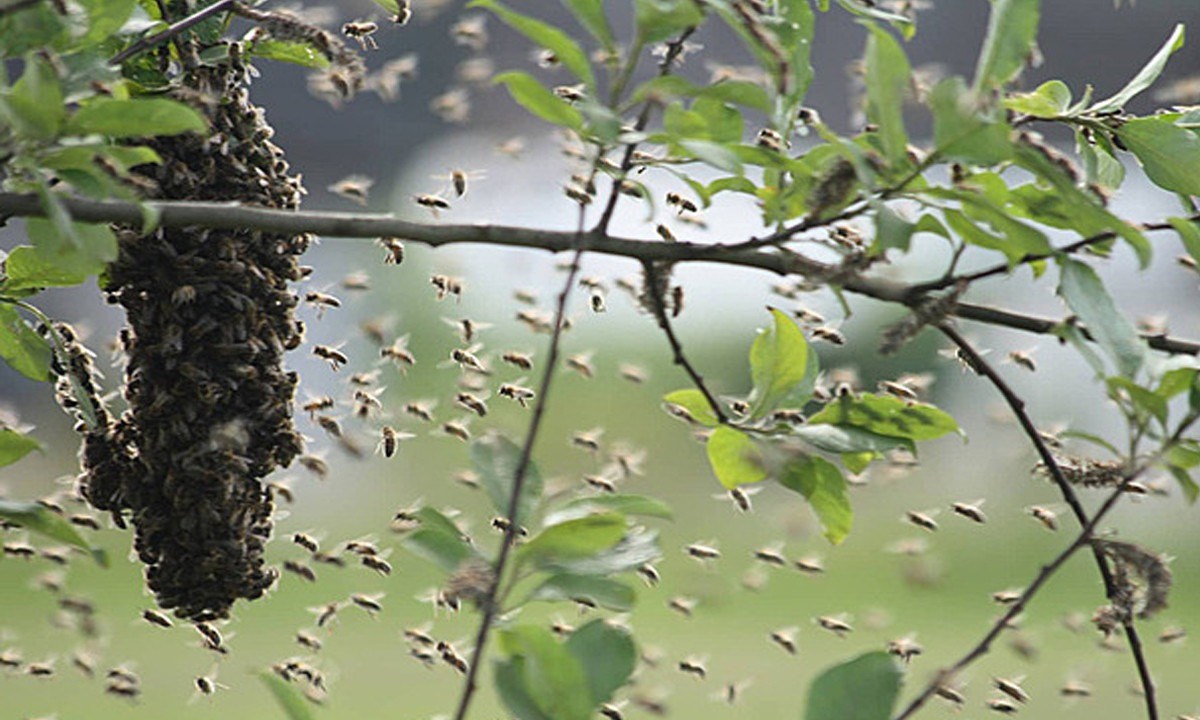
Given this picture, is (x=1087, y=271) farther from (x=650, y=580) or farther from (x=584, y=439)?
(x=584, y=439)

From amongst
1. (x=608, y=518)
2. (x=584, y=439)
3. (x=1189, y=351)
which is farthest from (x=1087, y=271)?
(x=584, y=439)

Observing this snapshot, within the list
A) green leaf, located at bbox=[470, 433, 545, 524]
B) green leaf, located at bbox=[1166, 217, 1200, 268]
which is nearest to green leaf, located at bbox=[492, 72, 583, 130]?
green leaf, located at bbox=[470, 433, 545, 524]

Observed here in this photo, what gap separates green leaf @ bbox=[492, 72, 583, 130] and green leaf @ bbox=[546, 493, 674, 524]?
131 millimetres

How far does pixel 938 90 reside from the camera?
0.47 meters

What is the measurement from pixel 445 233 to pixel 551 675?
0.54 feet

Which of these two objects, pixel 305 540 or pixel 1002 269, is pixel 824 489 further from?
pixel 305 540

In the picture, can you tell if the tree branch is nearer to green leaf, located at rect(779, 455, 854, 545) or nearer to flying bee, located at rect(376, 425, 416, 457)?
green leaf, located at rect(779, 455, 854, 545)

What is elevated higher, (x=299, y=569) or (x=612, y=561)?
(x=612, y=561)

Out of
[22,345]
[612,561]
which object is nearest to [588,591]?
[612,561]

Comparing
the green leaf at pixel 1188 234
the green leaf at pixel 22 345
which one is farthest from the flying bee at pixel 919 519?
the green leaf at pixel 22 345

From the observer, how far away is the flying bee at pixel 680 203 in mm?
847

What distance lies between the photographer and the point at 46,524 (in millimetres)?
558

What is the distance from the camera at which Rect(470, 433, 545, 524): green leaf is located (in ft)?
1.65

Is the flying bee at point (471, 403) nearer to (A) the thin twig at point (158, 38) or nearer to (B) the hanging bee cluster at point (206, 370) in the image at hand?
(B) the hanging bee cluster at point (206, 370)
